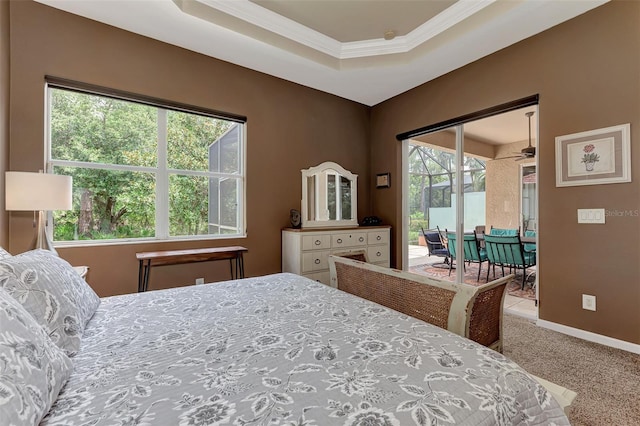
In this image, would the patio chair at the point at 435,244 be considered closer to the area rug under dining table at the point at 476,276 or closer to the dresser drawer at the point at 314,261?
the area rug under dining table at the point at 476,276

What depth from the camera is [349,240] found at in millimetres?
3893

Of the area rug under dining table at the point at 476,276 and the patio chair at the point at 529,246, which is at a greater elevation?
the patio chair at the point at 529,246

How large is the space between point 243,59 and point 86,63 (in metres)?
1.51

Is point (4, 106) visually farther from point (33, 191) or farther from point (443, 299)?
point (443, 299)

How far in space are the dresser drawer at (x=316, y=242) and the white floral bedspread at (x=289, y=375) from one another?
7.11 feet

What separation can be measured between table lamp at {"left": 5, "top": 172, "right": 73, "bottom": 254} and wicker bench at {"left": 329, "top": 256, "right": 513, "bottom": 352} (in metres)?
2.23

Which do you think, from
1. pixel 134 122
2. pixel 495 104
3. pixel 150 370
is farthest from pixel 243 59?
pixel 150 370

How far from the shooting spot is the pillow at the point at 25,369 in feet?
1.91

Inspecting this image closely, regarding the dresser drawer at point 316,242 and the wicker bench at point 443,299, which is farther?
the dresser drawer at point 316,242

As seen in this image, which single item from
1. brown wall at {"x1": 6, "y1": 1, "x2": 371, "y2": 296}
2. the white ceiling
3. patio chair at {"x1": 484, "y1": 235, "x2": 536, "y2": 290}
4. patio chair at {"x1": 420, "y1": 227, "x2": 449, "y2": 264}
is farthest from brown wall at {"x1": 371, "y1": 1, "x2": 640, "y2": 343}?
brown wall at {"x1": 6, "y1": 1, "x2": 371, "y2": 296}

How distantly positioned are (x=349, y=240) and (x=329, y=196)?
798 millimetres

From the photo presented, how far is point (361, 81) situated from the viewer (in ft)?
12.8

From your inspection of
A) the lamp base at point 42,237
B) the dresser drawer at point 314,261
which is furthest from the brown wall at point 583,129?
the lamp base at point 42,237

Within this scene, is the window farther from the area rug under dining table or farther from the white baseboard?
the white baseboard
